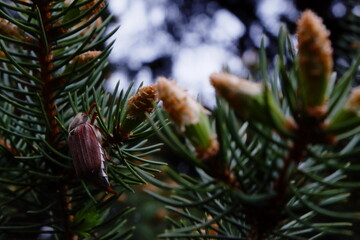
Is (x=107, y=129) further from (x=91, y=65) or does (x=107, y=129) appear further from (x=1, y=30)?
(x=1, y=30)

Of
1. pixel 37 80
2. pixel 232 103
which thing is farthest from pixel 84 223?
pixel 232 103

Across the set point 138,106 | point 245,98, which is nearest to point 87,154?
point 138,106

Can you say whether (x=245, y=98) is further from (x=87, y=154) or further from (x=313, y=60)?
(x=87, y=154)

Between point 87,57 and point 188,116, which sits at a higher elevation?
point 87,57

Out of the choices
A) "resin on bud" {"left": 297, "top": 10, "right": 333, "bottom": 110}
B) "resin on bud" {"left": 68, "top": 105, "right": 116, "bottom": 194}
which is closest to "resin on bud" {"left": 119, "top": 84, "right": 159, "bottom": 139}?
"resin on bud" {"left": 68, "top": 105, "right": 116, "bottom": 194}

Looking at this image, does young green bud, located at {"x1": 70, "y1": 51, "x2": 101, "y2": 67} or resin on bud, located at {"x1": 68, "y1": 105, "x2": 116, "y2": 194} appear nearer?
resin on bud, located at {"x1": 68, "y1": 105, "x2": 116, "y2": 194}

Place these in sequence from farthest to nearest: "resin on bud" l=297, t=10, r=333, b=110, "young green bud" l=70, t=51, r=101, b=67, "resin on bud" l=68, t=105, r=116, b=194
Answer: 1. "young green bud" l=70, t=51, r=101, b=67
2. "resin on bud" l=68, t=105, r=116, b=194
3. "resin on bud" l=297, t=10, r=333, b=110

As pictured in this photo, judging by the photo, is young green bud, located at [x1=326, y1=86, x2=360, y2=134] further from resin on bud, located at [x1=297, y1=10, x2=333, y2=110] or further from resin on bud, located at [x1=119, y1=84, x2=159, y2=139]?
resin on bud, located at [x1=119, y1=84, x2=159, y2=139]

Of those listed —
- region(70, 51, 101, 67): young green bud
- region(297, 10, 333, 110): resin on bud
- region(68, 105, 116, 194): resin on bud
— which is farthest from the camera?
region(70, 51, 101, 67): young green bud
